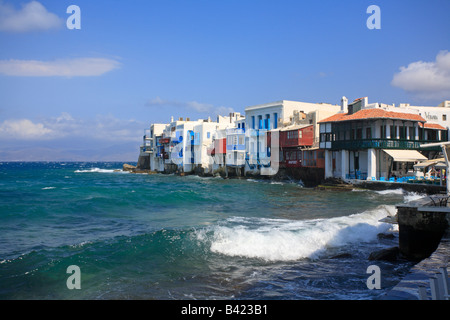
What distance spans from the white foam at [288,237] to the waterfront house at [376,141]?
21515 mm

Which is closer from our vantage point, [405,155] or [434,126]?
[405,155]

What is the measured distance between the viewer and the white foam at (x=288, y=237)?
13.6 meters

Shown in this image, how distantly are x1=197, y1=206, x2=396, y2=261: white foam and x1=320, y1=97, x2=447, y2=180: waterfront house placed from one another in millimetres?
21515

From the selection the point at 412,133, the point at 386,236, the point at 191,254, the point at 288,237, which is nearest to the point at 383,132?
the point at 412,133

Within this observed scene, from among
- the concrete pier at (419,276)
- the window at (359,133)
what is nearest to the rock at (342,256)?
the concrete pier at (419,276)

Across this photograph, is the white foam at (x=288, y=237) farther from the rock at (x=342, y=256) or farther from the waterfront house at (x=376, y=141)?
the waterfront house at (x=376, y=141)

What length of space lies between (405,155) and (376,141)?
10.6ft

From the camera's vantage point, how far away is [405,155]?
38.0 meters

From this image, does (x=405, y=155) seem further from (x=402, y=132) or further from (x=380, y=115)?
(x=380, y=115)

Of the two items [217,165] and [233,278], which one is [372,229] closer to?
[233,278]

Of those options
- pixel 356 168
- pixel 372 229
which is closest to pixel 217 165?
pixel 356 168

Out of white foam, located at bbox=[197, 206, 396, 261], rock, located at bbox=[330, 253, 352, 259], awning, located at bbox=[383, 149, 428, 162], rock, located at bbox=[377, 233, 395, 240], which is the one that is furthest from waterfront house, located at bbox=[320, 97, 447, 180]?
rock, located at bbox=[330, 253, 352, 259]

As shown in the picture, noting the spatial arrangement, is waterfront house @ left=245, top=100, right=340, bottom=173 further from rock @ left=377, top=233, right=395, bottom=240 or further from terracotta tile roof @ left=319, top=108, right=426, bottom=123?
rock @ left=377, top=233, right=395, bottom=240

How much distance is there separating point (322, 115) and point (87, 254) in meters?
43.4
